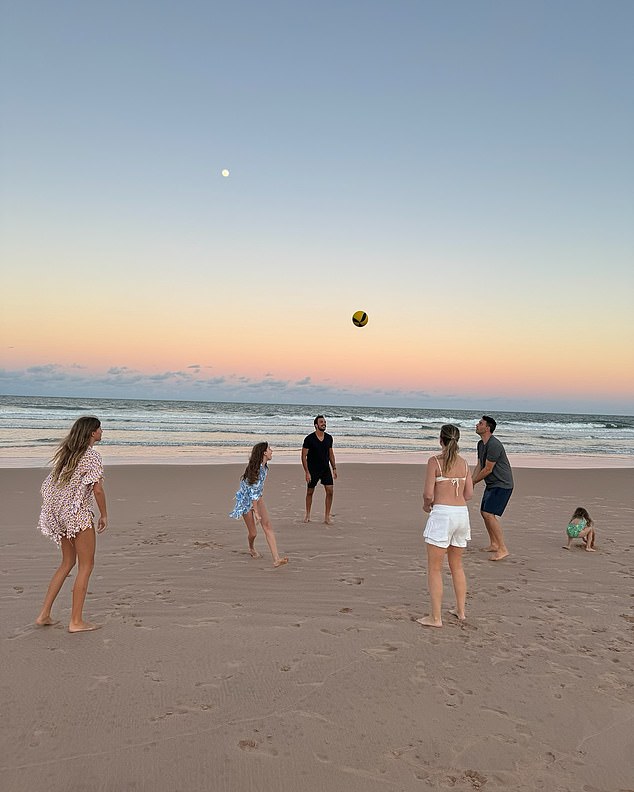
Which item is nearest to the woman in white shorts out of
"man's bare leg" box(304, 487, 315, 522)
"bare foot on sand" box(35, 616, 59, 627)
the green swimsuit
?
"bare foot on sand" box(35, 616, 59, 627)

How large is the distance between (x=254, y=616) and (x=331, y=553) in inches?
96.7

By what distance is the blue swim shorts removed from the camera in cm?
738

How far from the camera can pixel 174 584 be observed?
6160 millimetres

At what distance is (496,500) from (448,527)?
2.67 meters

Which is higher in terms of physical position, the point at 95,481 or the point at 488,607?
the point at 95,481

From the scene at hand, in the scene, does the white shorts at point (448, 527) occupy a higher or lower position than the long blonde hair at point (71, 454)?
lower

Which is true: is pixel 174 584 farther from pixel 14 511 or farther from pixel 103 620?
pixel 14 511

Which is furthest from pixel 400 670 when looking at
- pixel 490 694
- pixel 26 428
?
pixel 26 428

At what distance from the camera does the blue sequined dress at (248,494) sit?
6918 millimetres

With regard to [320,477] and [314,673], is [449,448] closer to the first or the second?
[314,673]

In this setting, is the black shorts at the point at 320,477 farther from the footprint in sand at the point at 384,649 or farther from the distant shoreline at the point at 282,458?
the distant shoreline at the point at 282,458

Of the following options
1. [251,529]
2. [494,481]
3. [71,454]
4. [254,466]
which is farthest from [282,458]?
[71,454]

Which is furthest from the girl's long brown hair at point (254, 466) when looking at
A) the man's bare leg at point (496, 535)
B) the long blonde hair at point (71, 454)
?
the man's bare leg at point (496, 535)

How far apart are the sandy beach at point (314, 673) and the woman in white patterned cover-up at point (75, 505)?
46 cm
